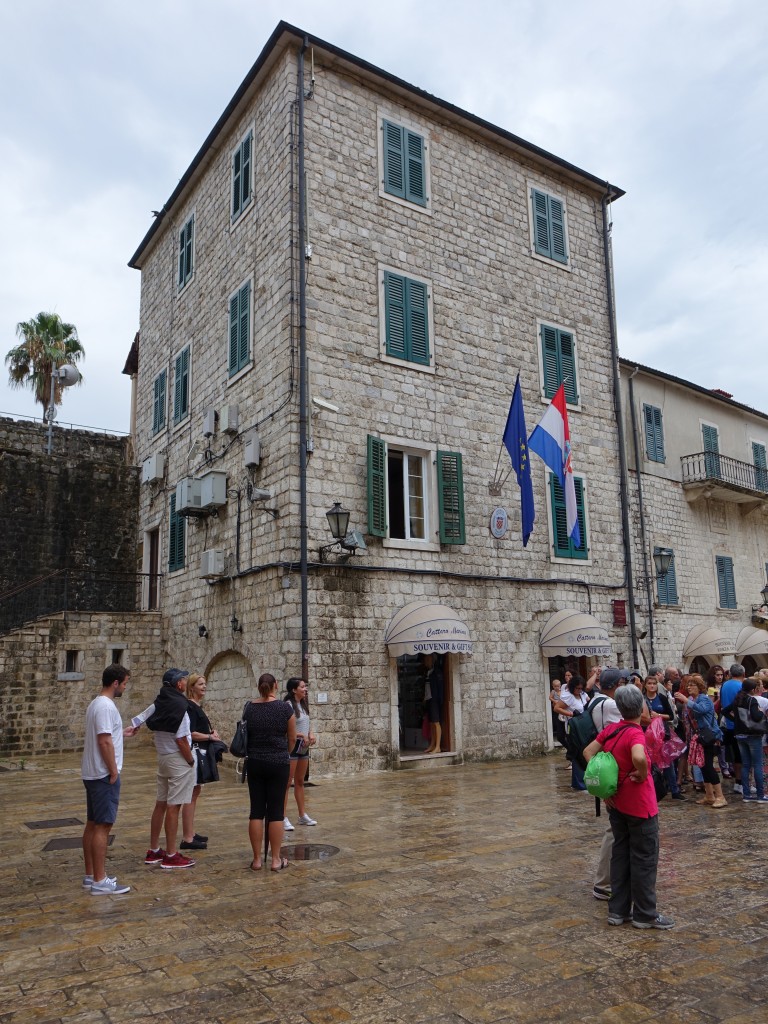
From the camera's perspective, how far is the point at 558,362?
16406 mm

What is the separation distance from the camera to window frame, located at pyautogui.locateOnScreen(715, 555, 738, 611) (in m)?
20.2

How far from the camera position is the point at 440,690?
13.5 m

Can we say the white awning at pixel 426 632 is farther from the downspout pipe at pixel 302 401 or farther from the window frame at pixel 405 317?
the window frame at pixel 405 317

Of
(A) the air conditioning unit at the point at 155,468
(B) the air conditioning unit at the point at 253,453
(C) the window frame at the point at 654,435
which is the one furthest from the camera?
(C) the window frame at the point at 654,435

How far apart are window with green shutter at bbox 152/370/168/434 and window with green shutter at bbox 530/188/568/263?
8.56 m

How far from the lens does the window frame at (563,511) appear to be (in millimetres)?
15328

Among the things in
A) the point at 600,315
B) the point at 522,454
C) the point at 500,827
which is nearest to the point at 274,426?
the point at 522,454

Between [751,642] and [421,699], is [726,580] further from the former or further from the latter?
[421,699]

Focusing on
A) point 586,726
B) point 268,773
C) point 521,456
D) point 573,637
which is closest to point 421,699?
point 573,637

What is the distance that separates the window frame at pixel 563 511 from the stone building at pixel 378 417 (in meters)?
0.05

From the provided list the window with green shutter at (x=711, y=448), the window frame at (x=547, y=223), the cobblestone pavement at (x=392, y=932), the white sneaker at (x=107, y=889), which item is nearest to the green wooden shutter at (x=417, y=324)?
the window frame at (x=547, y=223)

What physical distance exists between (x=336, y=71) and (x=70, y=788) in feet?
40.4

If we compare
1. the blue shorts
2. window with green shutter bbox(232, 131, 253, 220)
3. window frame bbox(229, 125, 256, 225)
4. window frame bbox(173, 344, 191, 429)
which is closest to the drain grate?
the blue shorts

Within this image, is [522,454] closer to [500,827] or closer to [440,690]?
[440,690]
